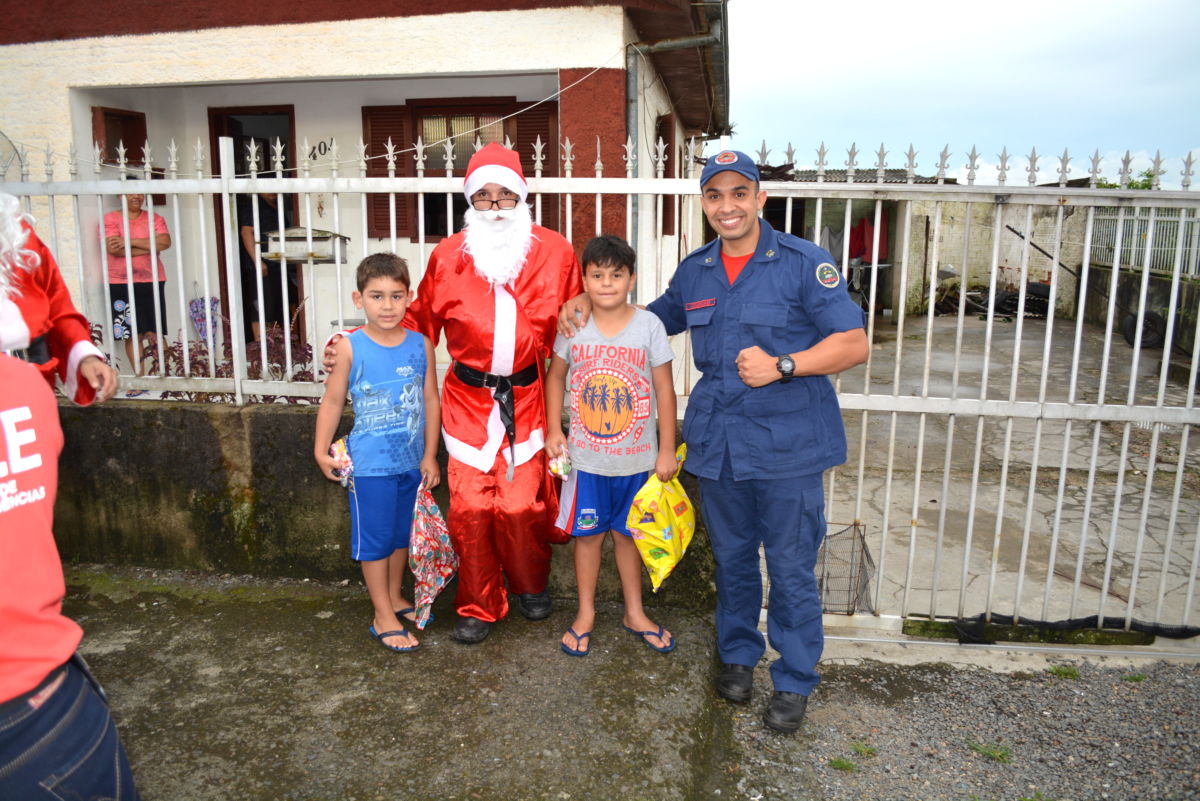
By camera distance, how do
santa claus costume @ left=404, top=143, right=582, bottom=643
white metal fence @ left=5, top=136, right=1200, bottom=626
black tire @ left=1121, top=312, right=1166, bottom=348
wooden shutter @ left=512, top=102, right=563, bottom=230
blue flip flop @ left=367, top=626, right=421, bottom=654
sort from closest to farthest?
santa claus costume @ left=404, top=143, right=582, bottom=643, blue flip flop @ left=367, top=626, right=421, bottom=654, white metal fence @ left=5, top=136, right=1200, bottom=626, wooden shutter @ left=512, top=102, right=563, bottom=230, black tire @ left=1121, top=312, right=1166, bottom=348

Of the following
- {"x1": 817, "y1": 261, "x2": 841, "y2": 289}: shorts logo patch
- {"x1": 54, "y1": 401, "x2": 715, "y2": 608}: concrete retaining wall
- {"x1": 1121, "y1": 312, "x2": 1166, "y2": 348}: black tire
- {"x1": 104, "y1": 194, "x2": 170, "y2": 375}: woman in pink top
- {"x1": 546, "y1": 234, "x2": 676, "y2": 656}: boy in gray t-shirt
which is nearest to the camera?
{"x1": 817, "y1": 261, "x2": 841, "y2": 289}: shorts logo patch

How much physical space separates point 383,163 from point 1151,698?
24.0 ft

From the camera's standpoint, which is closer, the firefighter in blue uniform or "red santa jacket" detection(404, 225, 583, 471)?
the firefighter in blue uniform

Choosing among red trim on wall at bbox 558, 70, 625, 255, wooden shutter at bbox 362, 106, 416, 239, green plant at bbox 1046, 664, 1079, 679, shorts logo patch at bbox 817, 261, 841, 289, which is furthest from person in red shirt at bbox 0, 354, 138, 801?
wooden shutter at bbox 362, 106, 416, 239

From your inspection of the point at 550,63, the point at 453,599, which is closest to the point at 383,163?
the point at 550,63

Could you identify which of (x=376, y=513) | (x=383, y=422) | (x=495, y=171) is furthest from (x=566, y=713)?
(x=495, y=171)

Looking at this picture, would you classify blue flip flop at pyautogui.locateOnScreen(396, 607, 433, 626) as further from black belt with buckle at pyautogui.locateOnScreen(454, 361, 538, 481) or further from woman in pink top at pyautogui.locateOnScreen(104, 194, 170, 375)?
woman in pink top at pyautogui.locateOnScreen(104, 194, 170, 375)

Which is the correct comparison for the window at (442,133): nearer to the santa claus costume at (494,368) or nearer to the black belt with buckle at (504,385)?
the santa claus costume at (494,368)

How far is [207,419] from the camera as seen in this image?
4133 millimetres

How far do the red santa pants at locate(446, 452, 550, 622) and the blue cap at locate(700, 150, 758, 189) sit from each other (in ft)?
4.07

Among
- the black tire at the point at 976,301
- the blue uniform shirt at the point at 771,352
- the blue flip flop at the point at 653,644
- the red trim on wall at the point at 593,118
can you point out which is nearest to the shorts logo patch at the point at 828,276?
the blue uniform shirt at the point at 771,352

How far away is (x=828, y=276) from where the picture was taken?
2963mm

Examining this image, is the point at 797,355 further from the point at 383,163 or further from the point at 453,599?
the point at 383,163

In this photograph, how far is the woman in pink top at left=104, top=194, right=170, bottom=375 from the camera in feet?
14.8
